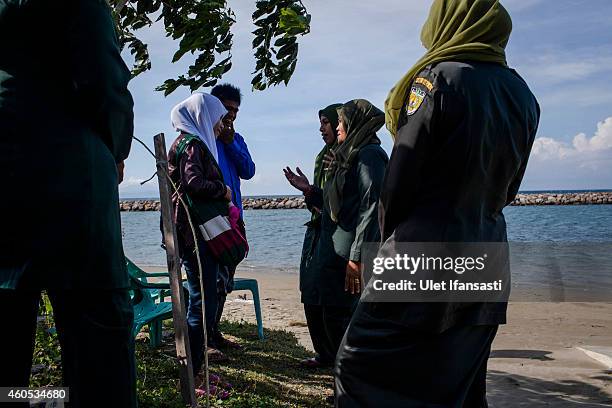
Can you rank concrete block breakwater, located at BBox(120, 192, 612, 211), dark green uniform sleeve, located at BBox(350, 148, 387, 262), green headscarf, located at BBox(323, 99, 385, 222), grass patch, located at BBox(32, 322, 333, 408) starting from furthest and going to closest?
concrete block breakwater, located at BBox(120, 192, 612, 211), green headscarf, located at BBox(323, 99, 385, 222), dark green uniform sleeve, located at BBox(350, 148, 387, 262), grass patch, located at BBox(32, 322, 333, 408)

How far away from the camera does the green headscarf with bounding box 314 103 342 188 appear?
4707mm

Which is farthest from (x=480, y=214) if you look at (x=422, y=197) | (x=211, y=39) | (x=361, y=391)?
(x=211, y=39)

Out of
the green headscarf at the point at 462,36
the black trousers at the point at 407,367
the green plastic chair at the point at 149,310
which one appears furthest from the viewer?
the green plastic chair at the point at 149,310

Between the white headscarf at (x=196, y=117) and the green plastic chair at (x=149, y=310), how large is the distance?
115 centimetres

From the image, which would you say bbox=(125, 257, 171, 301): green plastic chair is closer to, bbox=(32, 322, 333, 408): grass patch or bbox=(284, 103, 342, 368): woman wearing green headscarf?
bbox=(32, 322, 333, 408): grass patch

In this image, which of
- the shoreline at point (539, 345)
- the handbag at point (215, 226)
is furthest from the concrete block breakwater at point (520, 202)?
the handbag at point (215, 226)

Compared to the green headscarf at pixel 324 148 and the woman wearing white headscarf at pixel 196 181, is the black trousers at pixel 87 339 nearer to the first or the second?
the woman wearing white headscarf at pixel 196 181

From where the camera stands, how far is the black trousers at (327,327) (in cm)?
436

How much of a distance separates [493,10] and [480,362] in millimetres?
1202

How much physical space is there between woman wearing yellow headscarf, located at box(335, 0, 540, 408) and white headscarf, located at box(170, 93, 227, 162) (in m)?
2.03

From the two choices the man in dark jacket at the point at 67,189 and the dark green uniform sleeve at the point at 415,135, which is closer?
the man in dark jacket at the point at 67,189

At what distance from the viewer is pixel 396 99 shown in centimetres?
233

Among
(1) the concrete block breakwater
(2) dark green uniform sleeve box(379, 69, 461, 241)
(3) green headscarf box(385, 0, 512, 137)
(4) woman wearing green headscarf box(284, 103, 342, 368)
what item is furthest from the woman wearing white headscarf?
(1) the concrete block breakwater

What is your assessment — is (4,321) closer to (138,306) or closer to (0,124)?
(0,124)
